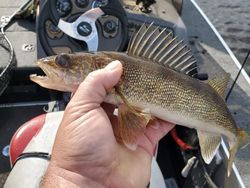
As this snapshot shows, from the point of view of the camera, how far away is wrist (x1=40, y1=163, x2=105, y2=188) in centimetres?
152

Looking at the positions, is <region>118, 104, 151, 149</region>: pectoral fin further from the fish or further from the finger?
the finger

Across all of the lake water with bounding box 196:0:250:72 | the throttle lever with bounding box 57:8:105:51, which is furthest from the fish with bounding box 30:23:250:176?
the lake water with bounding box 196:0:250:72

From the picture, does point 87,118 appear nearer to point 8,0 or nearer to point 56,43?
point 56,43

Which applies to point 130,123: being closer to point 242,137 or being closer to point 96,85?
point 96,85

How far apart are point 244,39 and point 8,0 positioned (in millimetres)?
2929

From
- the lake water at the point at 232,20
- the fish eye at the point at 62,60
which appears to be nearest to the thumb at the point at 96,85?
the fish eye at the point at 62,60

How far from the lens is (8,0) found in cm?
418

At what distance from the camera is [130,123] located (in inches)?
63.7

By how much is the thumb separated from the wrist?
27 centimetres

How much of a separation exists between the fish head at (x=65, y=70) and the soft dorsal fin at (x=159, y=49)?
20 cm

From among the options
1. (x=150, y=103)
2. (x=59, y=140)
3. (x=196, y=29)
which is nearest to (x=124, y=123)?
(x=150, y=103)

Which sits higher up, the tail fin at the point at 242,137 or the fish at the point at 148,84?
the fish at the point at 148,84

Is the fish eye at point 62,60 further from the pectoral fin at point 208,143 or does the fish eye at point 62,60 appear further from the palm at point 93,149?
the pectoral fin at point 208,143

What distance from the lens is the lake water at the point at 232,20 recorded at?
4750mm
